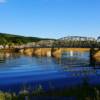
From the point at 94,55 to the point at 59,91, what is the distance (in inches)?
4272

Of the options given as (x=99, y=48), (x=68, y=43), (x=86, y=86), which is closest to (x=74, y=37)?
(x=68, y=43)

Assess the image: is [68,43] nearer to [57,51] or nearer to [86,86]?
[57,51]

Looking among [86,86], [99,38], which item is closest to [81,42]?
[99,38]

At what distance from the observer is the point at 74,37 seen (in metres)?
185

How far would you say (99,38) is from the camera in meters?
167

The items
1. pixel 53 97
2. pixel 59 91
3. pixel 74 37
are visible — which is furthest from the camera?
pixel 74 37

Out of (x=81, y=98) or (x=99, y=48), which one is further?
(x=99, y=48)

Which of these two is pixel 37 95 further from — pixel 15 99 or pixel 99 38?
pixel 99 38

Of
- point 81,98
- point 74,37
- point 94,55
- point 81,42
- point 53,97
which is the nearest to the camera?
point 81,98

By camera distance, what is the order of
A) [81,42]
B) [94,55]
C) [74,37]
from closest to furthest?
[94,55] < [81,42] < [74,37]

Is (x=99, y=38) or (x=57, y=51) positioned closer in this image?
(x=99, y=38)

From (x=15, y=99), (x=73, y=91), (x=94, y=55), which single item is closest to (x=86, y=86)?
(x=73, y=91)

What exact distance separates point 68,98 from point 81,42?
137 m

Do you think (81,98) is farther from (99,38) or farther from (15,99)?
(99,38)
